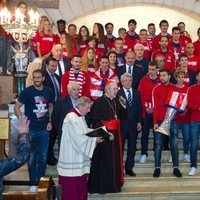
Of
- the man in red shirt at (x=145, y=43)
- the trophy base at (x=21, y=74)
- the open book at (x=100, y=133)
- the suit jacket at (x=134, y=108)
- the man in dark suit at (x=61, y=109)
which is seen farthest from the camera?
the man in red shirt at (x=145, y=43)

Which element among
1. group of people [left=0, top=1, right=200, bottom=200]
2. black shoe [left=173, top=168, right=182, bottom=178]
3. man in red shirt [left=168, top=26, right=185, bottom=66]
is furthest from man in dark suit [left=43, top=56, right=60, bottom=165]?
man in red shirt [left=168, top=26, right=185, bottom=66]

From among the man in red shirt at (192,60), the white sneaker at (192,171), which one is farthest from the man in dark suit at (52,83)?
the man in red shirt at (192,60)

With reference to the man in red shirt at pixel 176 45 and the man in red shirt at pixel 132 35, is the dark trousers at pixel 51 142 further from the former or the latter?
the man in red shirt at pixel 132 35

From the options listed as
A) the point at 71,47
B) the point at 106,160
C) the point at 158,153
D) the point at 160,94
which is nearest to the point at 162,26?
the point at 71,47

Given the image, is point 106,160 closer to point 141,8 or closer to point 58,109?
point 58,109

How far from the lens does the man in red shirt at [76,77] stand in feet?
24.7

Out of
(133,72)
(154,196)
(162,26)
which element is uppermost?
(162,26)

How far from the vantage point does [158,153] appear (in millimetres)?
7133

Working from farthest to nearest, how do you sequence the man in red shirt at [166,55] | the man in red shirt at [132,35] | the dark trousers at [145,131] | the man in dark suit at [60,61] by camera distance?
1. the man in red shirt at [132,35]
2. the man in red shirt at [166,55]
3. the man in dark suit at [60,61]
4. the dark trousers at [145,131]

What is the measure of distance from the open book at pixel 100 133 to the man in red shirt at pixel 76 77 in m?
1.35

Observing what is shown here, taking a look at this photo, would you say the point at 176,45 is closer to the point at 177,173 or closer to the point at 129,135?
the point at 129,135

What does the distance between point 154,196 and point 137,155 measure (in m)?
1.11

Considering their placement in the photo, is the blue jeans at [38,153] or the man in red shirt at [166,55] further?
the man in red shirt at [166,55]

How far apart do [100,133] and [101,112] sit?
511 mm
